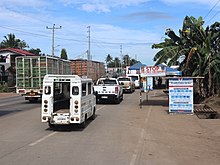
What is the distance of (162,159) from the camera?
8.75 meters

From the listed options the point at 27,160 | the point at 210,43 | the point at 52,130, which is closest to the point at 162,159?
the point at 27,160

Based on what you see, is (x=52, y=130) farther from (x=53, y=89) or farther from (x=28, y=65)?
(x=28, y=65)

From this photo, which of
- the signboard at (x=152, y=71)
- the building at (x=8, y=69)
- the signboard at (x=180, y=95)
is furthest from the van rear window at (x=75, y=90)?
the building at (x=8, y=69)

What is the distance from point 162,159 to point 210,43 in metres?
17.7

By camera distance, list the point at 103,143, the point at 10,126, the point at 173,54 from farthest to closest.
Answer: the point at 173,54, the point at 10,126, the point at 103,143

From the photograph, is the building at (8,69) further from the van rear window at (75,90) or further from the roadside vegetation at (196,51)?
the van rear window at (75,90)

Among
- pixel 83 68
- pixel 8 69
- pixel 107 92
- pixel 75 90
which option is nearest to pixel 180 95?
pixel 107 92

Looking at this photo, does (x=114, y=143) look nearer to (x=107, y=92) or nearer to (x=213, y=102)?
(x=213, y=102)

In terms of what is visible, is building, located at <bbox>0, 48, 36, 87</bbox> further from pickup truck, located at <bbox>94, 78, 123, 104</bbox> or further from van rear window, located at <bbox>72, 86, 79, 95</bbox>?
van rear window, located at <bbox>72, 86, 79, 95</bbox>

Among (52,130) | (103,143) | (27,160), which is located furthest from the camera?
(52,130)

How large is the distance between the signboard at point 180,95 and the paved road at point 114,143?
3.06m

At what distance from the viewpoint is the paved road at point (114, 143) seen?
867cm

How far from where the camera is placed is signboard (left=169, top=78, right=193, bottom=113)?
1966 centimetres

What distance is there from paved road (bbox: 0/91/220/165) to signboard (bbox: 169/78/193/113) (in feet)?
10.0
